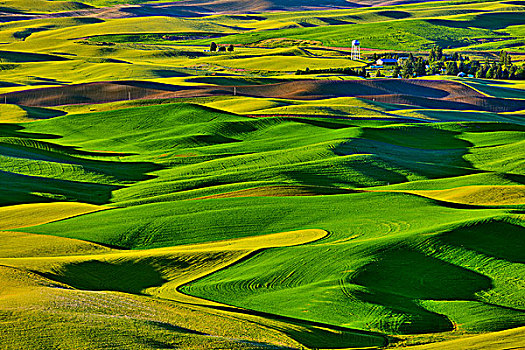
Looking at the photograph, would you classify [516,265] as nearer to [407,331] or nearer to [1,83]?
[407,331]

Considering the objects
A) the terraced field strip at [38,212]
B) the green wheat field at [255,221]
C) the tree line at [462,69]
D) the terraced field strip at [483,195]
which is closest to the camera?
the green wheat field at [255,221]

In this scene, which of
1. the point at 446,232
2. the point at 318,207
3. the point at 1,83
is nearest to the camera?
the point at 446,232

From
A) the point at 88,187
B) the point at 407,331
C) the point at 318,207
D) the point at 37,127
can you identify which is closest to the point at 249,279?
the point at 407,331

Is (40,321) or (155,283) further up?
(40,321)

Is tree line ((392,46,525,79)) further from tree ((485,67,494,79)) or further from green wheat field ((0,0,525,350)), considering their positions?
green wheat field ((0,0,525,350))

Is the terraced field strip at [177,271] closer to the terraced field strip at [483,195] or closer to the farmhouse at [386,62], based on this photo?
the terraced field strip at [483,195]

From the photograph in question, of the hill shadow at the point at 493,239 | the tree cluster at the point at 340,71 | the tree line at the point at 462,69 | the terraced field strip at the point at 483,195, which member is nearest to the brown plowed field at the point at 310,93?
the tree cluster at the point at 340,71
